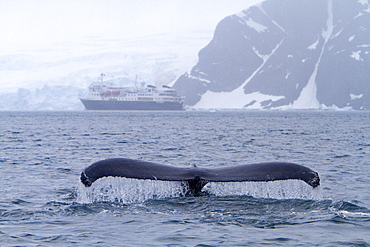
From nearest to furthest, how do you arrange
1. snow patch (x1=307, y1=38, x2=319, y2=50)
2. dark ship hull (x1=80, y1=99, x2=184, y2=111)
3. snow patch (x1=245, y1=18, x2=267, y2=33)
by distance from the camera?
1. dark ship hull (x1=80, y1=99, x2=184, y2=111)
2. snow patch (x1=307, y1=38, x2=319, y2=50)
3. snow patch (x1=245, y1=18, x2=267, y2=33)

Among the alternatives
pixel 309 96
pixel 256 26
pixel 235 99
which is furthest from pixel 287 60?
pixel 235 99

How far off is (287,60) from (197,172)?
163084 millimetres

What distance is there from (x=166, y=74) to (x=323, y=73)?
43.7 meters

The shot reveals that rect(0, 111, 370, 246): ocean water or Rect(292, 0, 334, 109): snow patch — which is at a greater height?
Rect(292, 0, 334, 109): snow patch

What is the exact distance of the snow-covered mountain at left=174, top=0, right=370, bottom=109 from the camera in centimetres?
15350

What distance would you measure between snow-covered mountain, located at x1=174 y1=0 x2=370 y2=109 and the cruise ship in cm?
4790

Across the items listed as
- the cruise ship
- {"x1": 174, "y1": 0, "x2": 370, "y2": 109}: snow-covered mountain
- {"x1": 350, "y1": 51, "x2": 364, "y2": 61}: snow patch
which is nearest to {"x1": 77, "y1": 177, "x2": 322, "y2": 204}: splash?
the cruise ship

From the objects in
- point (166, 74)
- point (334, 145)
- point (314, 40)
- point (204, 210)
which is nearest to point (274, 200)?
point (204, 210)

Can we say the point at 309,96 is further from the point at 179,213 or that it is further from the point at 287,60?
the point at 179,213

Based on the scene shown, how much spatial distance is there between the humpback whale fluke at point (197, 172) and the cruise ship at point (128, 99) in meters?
102

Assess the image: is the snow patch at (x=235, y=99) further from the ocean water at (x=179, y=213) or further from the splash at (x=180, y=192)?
the splash at (x=180, y=192)

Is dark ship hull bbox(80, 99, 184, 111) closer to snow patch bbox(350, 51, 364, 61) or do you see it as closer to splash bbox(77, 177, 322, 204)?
snow patch bbox(350, 51, 364, 61)

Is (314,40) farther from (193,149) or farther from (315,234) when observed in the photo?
(315,234)

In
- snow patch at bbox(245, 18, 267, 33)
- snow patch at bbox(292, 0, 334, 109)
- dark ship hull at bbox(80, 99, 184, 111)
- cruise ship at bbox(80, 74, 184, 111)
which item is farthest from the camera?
snow patch at bbox(245, 18, 267, 33)
